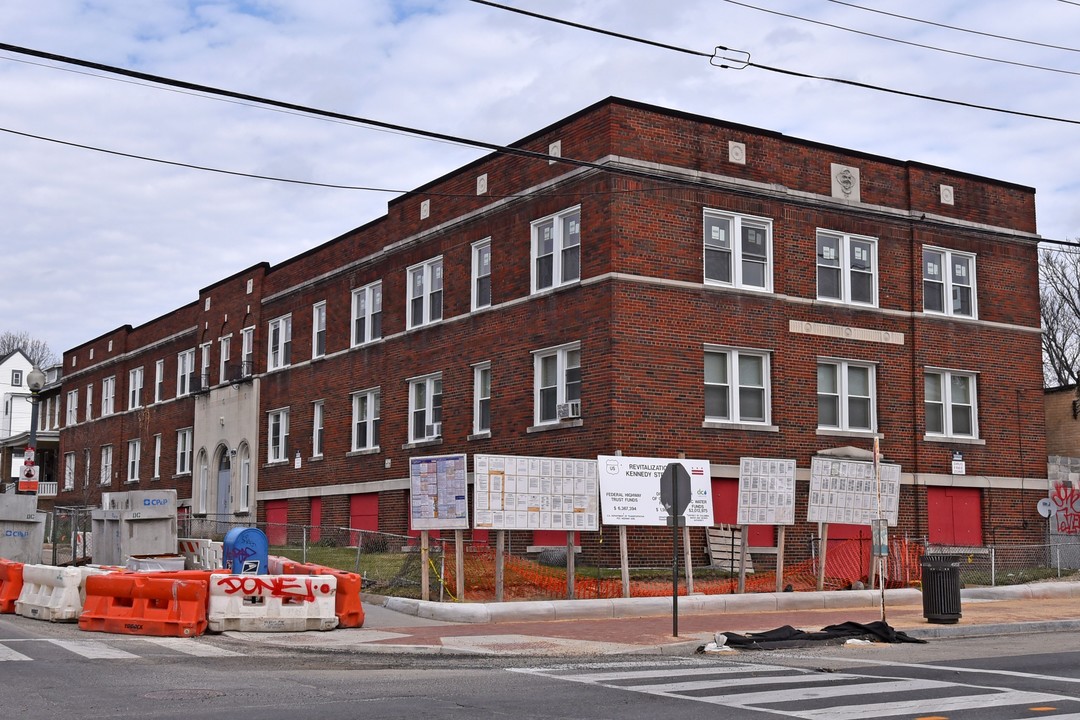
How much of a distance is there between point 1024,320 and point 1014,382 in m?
1.78

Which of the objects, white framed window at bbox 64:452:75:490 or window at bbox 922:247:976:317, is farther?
white framed window at bbox 64:452:75:490

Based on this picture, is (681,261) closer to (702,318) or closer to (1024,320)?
(702,318)

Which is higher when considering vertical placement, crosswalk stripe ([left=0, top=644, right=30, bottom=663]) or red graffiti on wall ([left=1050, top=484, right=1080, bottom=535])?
red graffiti on wall ([left=1050, top=484, right=1080, bottom=535])

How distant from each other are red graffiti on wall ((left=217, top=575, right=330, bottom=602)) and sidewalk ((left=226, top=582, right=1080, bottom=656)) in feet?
1.95

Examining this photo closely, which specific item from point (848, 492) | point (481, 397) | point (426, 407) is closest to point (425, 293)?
point (426, 407)

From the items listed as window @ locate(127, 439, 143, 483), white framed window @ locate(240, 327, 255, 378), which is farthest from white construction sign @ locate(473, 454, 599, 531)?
window @ locate(127, 439, 143, 483)

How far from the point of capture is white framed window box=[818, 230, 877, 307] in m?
29.5

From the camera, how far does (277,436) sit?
41.2 metres

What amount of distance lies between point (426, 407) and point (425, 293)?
3.15m

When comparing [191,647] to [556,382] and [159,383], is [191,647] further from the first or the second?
[159,383]

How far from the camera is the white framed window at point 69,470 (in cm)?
6088

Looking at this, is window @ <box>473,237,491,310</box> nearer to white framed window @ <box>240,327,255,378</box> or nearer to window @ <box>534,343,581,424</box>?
window @ <box>534,343,581,424</box>

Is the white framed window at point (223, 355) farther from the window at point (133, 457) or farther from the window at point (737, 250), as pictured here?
the window at point (737, 250)

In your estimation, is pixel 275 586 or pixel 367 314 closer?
pixel 275 586
